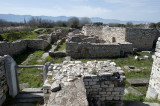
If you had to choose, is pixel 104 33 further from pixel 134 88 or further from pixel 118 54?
pixel 134 88

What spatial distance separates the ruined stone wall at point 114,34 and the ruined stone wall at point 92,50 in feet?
15.7

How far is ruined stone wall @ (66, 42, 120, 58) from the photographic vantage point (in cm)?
1226

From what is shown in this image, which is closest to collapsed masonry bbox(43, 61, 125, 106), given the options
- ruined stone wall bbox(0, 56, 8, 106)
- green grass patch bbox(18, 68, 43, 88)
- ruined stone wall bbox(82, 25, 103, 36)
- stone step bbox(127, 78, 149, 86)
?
ruined stone wall bbox(0, 56, 8, 106)

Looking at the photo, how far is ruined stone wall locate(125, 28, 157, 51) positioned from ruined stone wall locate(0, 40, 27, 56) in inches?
522

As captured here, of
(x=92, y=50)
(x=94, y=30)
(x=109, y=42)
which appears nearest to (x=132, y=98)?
(x=92, y=50)

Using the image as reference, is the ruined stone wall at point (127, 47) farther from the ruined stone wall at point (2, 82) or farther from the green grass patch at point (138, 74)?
the ruined stone wall at point (2, 82)

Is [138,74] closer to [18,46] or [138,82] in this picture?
[138,82]

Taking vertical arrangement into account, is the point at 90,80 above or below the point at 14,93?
above

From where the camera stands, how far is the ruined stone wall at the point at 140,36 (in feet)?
51.6

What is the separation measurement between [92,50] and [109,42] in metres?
4.82

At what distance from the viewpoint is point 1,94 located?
4.81 metres

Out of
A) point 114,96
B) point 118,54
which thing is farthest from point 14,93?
point 118,54

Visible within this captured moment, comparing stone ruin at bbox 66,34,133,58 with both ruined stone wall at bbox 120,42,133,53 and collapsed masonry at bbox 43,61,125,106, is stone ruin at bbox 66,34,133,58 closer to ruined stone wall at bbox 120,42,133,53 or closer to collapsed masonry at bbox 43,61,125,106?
ruined stone wall at bbox 120,42,133,53

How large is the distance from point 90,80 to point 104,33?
18121 millimetres
